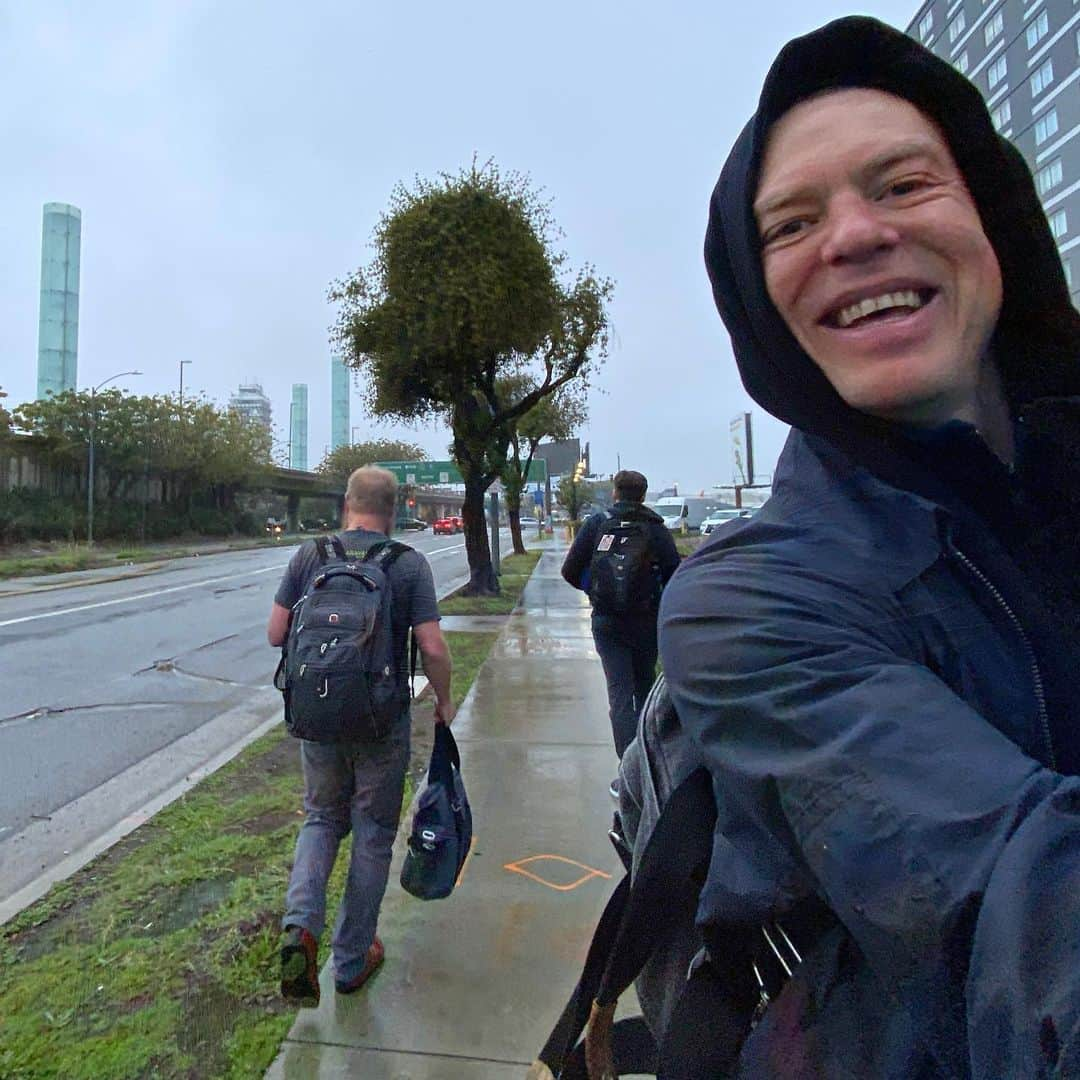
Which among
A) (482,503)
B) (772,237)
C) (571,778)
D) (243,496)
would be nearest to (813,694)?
(772,237)

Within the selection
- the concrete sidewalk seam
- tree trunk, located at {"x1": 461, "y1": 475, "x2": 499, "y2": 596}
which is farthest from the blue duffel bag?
tree trunk, located at {"x1": 461, "y1": 475, "x2": 499, "y2": 596}

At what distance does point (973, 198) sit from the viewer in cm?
101

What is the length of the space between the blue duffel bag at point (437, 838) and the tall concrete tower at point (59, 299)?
222ft

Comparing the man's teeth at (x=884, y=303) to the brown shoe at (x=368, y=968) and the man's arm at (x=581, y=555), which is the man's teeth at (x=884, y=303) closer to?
the brown shoe at (x=368, y=968)

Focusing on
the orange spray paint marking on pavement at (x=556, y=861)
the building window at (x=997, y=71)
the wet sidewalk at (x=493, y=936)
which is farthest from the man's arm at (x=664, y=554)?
the building window at (x=997, y=71)

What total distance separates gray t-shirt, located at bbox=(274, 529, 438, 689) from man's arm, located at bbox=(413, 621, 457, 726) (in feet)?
0.13

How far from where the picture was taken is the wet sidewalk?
2.38 meters

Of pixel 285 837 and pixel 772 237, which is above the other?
pixel 772 237

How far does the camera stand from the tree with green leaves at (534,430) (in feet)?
72.1

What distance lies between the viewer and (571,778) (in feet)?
15.8

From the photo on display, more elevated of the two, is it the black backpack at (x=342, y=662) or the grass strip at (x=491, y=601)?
the black backpack at (x=342, y=662)

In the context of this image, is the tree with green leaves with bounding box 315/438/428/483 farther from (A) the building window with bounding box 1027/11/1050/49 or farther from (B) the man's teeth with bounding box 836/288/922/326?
(B) the man's teeth with bounding box 836/288/922/326

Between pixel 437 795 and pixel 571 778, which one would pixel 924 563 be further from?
pixel 571 778

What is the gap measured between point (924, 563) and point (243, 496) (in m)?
54.0
